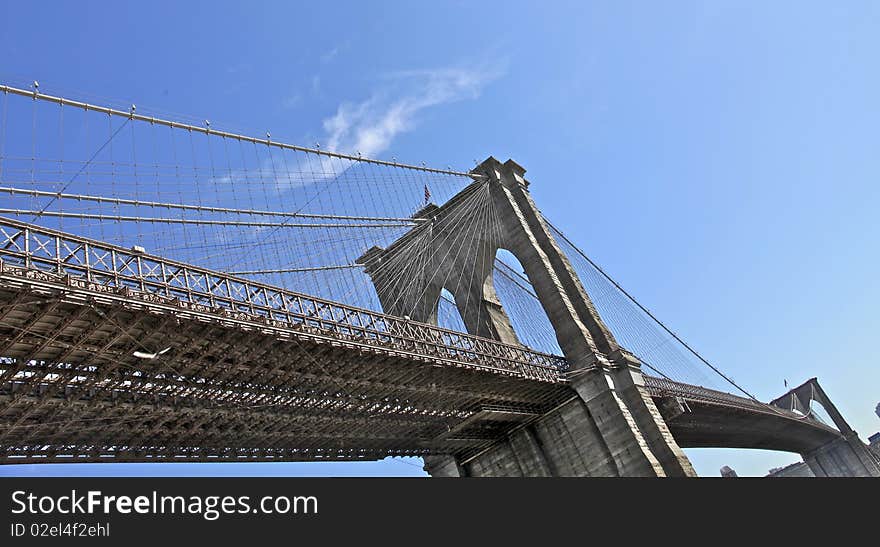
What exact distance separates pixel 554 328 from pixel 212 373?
21.8 m

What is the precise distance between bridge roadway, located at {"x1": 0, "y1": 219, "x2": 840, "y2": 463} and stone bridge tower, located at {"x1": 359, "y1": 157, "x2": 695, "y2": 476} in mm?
2162

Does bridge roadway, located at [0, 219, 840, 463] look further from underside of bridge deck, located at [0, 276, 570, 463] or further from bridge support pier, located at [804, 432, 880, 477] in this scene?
bridge support pier, located at [804, 432, 880, 477]

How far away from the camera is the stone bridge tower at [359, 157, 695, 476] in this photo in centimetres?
3366

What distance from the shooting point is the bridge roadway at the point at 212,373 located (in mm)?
15992

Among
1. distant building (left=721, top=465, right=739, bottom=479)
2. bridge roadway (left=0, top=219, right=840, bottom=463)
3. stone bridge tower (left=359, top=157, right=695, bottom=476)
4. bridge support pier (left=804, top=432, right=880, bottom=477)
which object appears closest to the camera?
bridge roadway (left=0, top=219, right=840, bottom=463)

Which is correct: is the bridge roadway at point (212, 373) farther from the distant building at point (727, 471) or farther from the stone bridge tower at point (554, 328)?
the distant building at point (727, 471)

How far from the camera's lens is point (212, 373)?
21.0 meters

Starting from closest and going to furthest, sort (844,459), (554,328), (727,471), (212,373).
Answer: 1. (212,373)
2. (554,328)
3. (844,459)
4. (727,471)

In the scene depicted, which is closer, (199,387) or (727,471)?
(199,387)

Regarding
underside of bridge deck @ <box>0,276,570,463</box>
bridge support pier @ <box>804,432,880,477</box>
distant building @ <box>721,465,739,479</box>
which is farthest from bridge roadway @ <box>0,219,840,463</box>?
distant building @ <box>721,465,739,479</box>

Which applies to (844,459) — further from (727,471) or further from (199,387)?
(199,387)

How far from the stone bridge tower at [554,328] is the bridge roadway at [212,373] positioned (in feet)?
7.09

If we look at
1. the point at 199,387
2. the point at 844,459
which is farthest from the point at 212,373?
the point at 844,459

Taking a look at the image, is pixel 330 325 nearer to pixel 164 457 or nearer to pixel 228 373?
pixel 228 373
